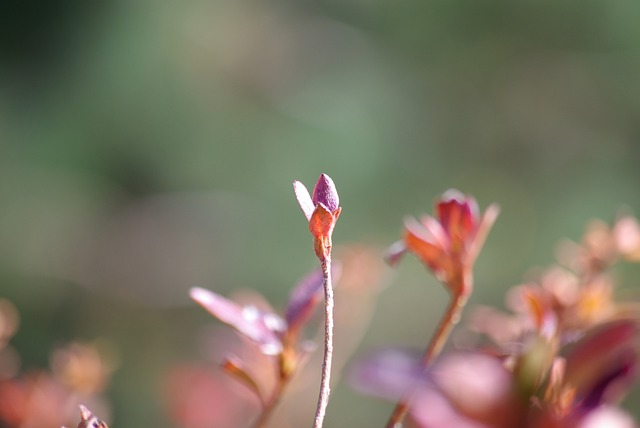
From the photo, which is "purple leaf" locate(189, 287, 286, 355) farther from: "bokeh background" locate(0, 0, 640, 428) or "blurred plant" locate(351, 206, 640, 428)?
"bokeh background" locate(0, 0, 640, 428)

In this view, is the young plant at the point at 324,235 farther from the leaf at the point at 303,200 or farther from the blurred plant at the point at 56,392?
the blurred plant at the point at 56,392

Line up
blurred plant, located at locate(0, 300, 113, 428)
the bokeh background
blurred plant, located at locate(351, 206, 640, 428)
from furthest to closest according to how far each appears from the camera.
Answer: the bokeh background → blurred plant, located at locate(0, 300, 113, 428) → blurred plant, located at locate(351, 206, 640, 428)

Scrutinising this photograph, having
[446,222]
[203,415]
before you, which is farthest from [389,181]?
[446,222]

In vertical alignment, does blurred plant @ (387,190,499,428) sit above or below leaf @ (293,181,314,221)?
above

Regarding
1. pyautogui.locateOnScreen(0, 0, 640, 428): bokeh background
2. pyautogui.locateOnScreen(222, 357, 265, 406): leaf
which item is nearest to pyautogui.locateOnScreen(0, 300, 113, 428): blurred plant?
pyautogui.locateOnScreen(222, 357, 265, 406): leaf

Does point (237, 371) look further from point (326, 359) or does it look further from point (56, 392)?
point (56, 392)

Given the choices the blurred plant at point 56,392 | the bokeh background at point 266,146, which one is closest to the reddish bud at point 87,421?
the blurred plant at point 56,392

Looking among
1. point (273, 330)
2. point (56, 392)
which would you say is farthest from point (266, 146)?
point (273, 330)
